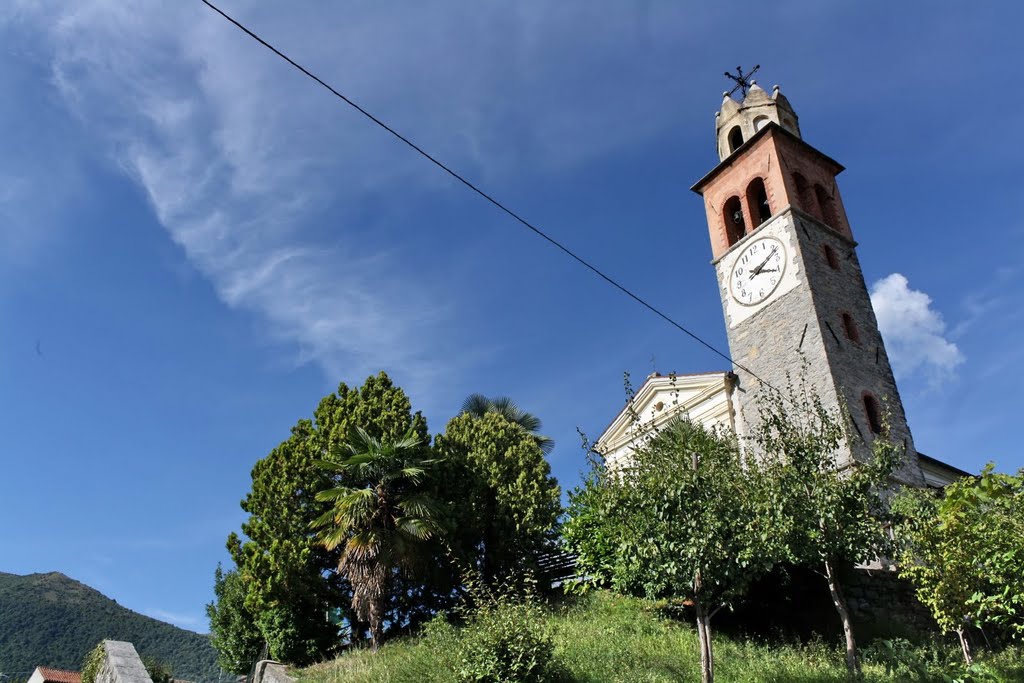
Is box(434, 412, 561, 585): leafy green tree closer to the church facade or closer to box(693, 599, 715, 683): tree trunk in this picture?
the church facade

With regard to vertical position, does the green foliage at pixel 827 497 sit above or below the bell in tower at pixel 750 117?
below

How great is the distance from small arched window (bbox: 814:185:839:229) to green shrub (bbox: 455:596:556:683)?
17465mm

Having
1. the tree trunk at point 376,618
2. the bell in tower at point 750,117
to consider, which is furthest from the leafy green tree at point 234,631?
the bell in tower at point 750,117

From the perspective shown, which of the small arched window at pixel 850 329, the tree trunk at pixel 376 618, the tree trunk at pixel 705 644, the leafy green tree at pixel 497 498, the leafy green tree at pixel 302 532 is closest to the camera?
the tree trunk at pixel 705 644

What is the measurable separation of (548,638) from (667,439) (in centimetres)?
365

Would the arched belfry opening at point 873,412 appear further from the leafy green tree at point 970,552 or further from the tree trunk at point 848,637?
the tree trunk at point 848,637

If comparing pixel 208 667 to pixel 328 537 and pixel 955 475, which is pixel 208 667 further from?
pixel 955 475

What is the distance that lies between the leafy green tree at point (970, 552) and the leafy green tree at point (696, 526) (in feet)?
10.9

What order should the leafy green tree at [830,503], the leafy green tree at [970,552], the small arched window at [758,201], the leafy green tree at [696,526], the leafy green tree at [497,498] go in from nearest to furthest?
the leafy green tree at [696,526], the leafy green tree at [830,503], the leafy green tree at [970,552], the leafy green tree at [497,498], the small arched window at [758,201]

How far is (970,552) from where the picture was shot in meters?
11.6

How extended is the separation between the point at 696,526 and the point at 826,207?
Answer: 1702cm

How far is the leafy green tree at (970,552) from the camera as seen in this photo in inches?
433

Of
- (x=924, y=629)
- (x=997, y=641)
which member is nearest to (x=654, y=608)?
(x=924, y=629)

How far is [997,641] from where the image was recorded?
13.7 m
